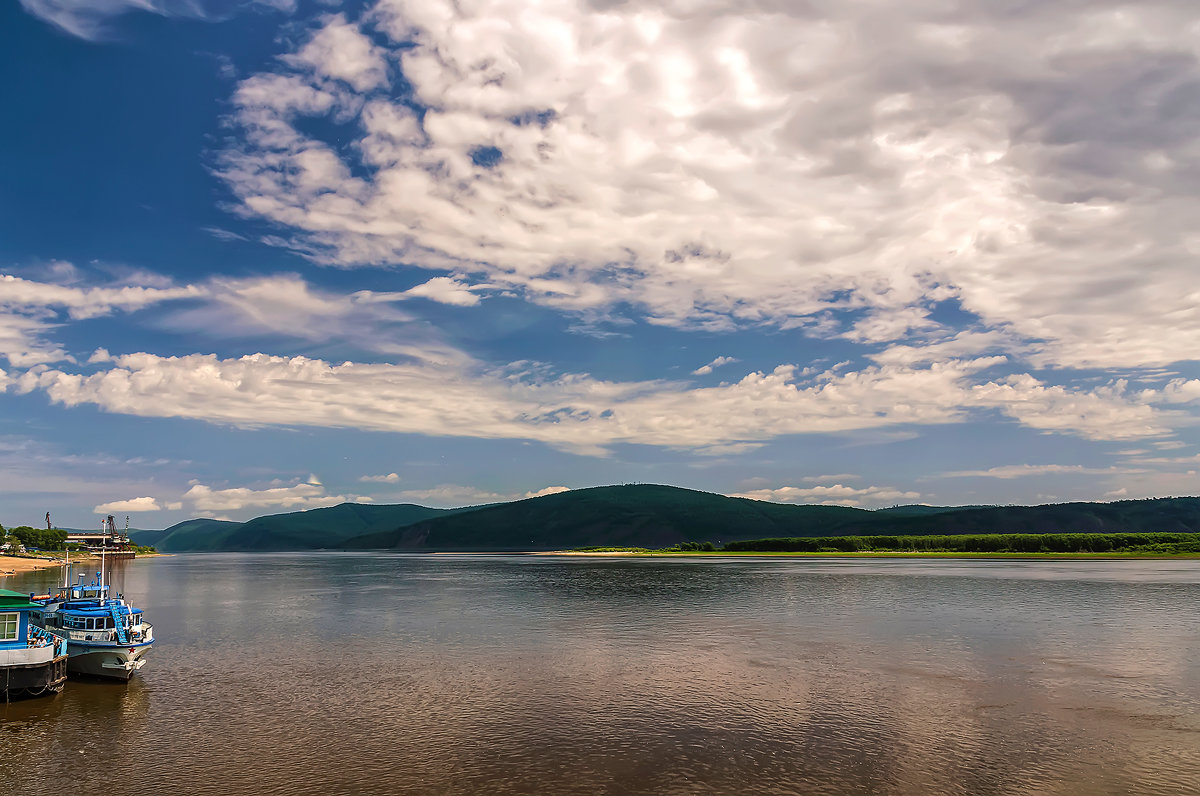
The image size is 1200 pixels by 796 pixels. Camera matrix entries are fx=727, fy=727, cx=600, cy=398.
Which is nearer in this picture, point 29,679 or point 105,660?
point 29,679

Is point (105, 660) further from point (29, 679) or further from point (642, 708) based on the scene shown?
point (642, 708)

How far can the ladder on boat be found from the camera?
60.1 m

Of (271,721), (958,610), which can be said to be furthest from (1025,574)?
(271,721)

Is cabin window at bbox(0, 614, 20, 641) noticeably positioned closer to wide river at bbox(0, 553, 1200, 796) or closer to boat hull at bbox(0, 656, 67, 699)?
boat hull at bbox(0, 656, 67, 699)

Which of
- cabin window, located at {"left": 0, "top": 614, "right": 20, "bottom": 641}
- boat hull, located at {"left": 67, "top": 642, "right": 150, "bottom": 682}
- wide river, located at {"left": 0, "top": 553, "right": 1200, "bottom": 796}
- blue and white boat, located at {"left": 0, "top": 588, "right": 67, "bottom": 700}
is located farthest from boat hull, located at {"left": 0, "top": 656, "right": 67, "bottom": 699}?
boat hull, located at {"left": 67, "top": 642, "right": 150, "bottom": 682}

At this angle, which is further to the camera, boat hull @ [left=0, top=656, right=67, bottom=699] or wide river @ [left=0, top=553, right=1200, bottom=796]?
boat hull @ [left=0, top=656, right=67, bottom=699]

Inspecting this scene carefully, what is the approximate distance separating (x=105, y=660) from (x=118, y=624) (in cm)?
347

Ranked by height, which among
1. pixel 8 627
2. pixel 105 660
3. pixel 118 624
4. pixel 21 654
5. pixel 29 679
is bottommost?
pixel 105 660

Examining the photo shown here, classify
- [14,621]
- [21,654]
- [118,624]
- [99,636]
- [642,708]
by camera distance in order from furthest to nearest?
[118,624], [99,636], [14,621], [21,654], [642,708]

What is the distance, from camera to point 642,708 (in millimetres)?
48938

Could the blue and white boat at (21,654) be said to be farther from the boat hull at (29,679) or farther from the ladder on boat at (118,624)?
the ladder on boat at (118,624)

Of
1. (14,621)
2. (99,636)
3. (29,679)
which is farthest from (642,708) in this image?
(99,636)

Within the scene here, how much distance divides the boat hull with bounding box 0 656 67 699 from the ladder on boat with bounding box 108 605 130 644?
630cm

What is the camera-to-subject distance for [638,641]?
76.6 metres
